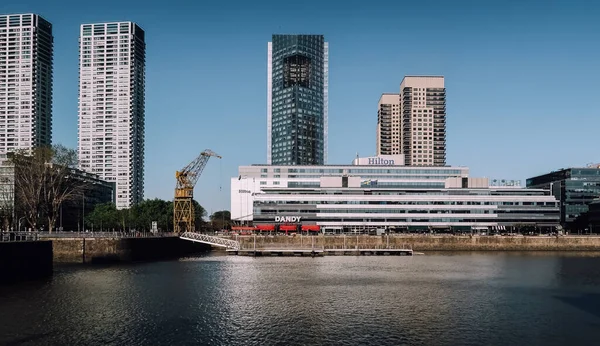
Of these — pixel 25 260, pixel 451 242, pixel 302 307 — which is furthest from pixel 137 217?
pixel 302 307

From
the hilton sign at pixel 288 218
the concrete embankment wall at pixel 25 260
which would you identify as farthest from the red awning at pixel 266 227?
the concrete embankment wall at pixel 25 260

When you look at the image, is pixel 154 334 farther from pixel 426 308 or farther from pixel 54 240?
pixel 54 240

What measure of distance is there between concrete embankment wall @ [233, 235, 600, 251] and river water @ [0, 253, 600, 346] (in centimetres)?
6092

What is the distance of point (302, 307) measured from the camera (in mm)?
61406

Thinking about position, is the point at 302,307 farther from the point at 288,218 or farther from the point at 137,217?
the point at 288,218

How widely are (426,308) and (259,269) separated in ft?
145

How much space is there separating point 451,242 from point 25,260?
387 ft

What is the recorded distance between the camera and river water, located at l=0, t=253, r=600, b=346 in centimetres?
4800

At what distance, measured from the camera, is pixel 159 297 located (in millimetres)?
67188

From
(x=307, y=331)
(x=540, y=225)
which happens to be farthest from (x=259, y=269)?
(x=540, y=225)

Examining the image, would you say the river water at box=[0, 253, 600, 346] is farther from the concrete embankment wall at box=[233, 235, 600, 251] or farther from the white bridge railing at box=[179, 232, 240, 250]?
the concrete embankment wall at box=[233, 235, 600, 251]

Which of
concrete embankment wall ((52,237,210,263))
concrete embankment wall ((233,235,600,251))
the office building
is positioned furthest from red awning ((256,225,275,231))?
concrete embankment wall ((52,237,210,263))

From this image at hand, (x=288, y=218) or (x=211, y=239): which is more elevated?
(x=288, y=218)

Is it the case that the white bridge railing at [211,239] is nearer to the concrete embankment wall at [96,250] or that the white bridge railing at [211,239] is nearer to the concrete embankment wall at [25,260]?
the concrete embankment wall at [96,250]
